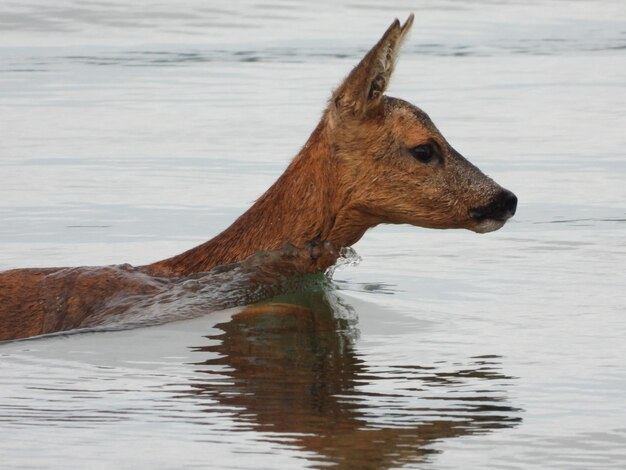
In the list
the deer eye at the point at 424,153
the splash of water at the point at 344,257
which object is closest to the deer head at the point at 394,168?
the deer eye at the point at 424,153

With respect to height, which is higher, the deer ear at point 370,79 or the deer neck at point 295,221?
the deer ear at point 370,79

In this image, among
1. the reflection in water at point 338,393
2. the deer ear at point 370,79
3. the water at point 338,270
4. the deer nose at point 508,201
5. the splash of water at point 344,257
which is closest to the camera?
the reflection in water at point 338,393

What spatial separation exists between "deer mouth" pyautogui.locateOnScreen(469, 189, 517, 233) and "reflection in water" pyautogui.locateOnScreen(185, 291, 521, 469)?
0.96 m

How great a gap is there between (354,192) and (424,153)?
1.53 feet

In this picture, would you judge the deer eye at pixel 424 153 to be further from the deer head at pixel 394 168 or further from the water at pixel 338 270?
the water at pixel 338 270

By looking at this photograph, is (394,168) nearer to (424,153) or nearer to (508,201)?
(424,153)

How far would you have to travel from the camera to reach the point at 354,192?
10477 millimetres

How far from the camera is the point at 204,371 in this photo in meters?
9.05

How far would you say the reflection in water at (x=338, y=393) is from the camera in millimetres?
7684

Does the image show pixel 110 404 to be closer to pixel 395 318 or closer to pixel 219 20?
pixel 395 318

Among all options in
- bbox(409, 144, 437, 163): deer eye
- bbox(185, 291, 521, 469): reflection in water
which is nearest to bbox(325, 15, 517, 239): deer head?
bbox(409, 144, 437, 163): deer eye

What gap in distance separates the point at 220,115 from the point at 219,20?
25.2ft

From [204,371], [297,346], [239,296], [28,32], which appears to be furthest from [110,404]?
[28,32]

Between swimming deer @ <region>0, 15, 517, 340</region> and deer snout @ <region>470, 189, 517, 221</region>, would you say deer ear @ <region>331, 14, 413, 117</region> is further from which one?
deer snout @ <region>470, 189, 517, 221</region>
